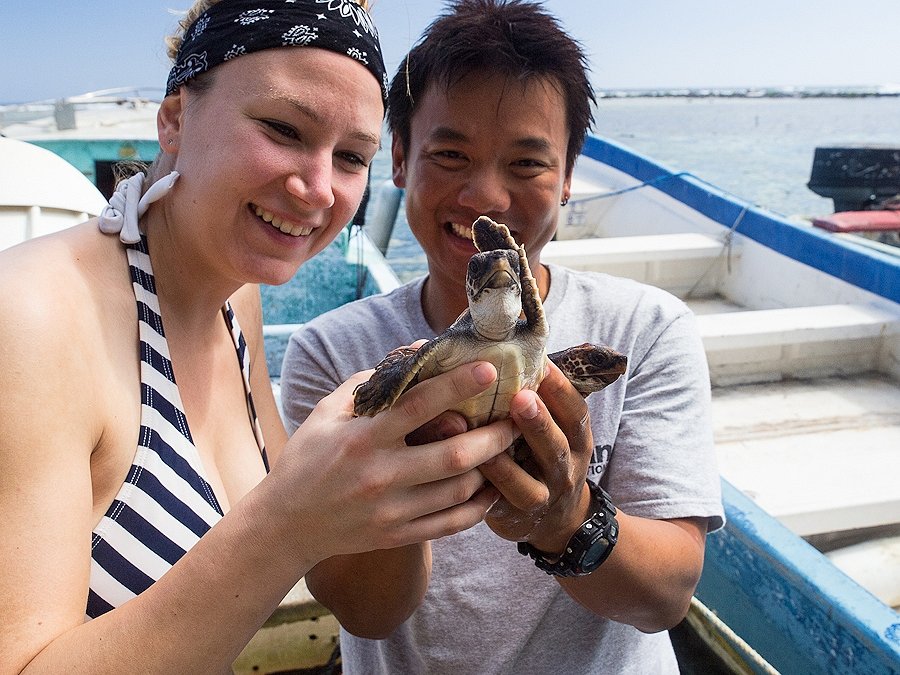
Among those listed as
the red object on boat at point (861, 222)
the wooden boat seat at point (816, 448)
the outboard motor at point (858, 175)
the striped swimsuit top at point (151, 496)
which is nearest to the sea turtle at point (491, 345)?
the striped swimsuit top at point (151, 496)

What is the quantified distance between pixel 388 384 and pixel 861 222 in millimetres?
7237

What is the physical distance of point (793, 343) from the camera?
14.4 feet

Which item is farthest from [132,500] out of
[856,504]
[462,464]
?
[856,504]

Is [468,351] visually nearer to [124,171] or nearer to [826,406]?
[124,171]

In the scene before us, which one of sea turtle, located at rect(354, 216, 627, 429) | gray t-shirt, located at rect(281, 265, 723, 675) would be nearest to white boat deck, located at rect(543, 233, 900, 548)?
gray t-shirt, located at rect(281, 265, 723, 675)

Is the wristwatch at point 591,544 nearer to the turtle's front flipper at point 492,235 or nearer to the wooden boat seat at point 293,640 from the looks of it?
the turtle's front flipper at point 492,235

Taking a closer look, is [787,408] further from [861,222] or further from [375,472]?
[375,472]

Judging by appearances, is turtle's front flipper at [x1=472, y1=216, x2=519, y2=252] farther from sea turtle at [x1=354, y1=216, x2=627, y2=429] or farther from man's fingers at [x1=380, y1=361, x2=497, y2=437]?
man's fingers at [x1=380, y1=361, x2=497, y2=437]

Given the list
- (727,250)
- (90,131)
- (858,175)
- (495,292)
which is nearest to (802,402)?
(727,250)

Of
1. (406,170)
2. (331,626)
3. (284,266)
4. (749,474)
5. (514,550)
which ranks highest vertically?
(406,170)

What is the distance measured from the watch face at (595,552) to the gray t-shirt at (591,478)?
0.25m

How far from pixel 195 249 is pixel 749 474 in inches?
117

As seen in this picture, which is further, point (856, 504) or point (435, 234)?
point (856, 504)

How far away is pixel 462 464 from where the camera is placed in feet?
3.25
